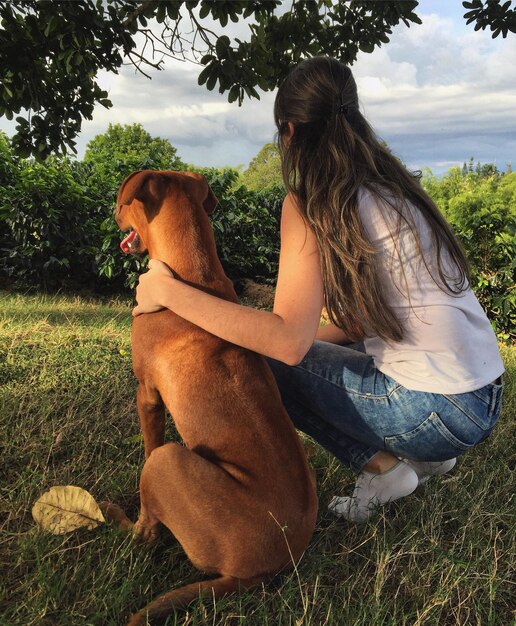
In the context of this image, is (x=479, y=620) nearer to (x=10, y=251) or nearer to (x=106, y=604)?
(x=106, y=604)

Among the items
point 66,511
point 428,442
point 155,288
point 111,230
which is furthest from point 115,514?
point 111,230

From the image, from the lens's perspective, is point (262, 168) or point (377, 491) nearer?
point (377, 491)

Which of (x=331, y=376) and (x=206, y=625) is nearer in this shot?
(x=206, y=625)

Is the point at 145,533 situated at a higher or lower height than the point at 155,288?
lower

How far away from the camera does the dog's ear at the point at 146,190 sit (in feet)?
7.86

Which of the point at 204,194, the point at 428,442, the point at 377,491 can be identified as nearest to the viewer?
the point at 428,442

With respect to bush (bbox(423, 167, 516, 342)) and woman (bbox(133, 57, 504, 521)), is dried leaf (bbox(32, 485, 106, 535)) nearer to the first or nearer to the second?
woman (bbox(133, 57, 504, 521))

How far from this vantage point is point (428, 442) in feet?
8.11

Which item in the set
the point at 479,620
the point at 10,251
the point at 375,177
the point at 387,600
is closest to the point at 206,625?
the point at 387,600

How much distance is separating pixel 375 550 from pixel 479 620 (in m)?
0.50

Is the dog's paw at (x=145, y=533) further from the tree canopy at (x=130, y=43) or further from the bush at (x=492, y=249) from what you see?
the bush at (x=492, y=249)

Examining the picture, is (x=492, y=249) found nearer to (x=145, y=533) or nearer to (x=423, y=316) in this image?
(x=423, y=316)

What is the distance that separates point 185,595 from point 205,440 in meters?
0.53

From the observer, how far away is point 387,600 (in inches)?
88.7
